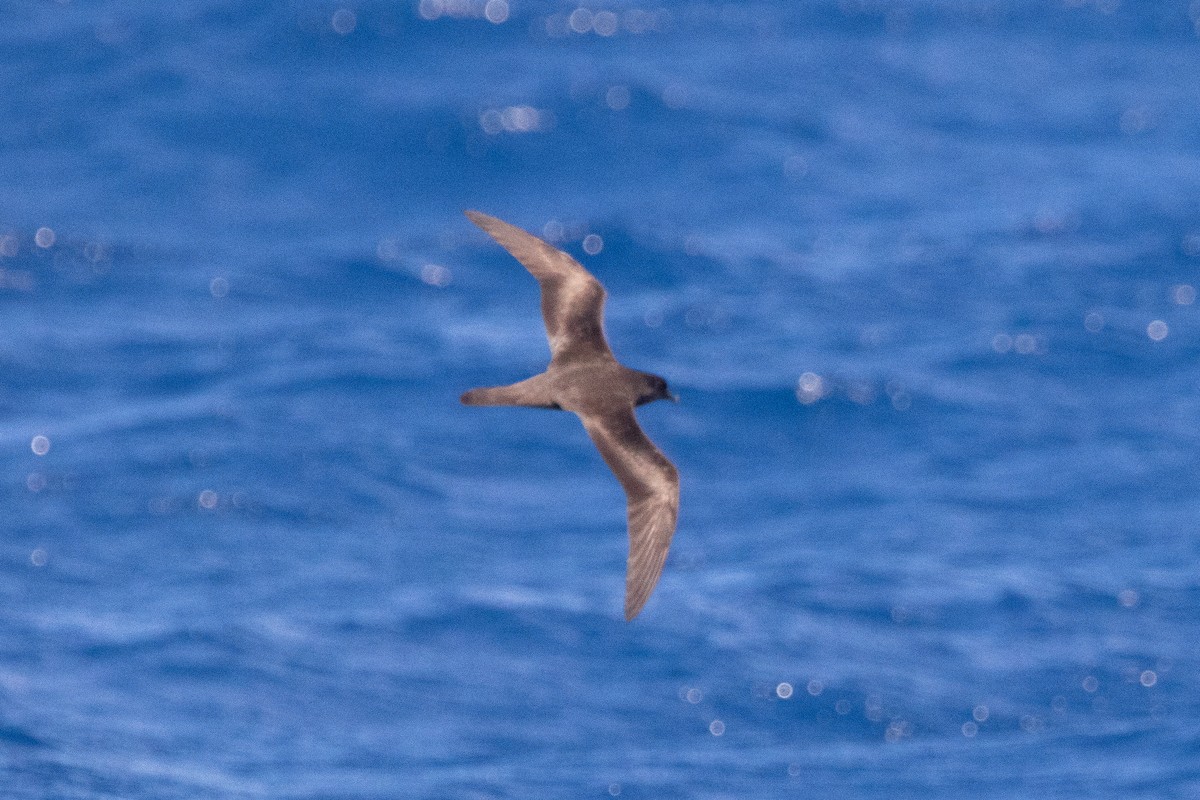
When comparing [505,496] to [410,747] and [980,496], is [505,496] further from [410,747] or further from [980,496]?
[980,496]

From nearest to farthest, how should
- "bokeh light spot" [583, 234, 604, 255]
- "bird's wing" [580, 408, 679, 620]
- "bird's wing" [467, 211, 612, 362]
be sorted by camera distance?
"bird's wing" [580, 408, 679, 620], "bird's wing" [467, 211, 612, 362], "bokeh light spot" [583, 234, 604, 255]

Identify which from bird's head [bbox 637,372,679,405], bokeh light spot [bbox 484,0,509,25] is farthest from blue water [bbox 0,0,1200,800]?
bird's head [bbox 637,372,679,405]

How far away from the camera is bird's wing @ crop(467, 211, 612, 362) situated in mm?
13859

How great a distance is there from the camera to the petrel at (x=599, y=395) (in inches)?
501

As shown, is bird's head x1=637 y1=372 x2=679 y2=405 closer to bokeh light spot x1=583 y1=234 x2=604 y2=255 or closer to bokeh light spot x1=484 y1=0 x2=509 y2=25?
bokeh light spot x1=583 y1=234 x2=604 y2=255

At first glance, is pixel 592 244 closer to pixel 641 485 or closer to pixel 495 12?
pixel 495 12

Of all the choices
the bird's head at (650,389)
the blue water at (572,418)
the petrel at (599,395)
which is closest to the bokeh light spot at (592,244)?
the blue water at (572,418)

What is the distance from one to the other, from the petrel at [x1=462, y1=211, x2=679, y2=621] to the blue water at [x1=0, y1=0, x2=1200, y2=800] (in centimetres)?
1514

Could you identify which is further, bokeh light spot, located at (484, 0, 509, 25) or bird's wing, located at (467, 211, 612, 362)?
bokeh light spot, located at (484, 0, 509, 25)

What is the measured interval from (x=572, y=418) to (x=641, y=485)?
21.1 metres

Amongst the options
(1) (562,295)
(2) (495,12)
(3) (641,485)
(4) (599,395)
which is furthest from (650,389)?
(2) (495,12)

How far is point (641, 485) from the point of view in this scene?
42.6ft

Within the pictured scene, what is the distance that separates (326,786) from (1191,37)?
2495 cm

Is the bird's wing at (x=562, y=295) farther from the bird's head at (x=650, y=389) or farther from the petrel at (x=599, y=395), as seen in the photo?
the bird's head at (x=650, y=389)
